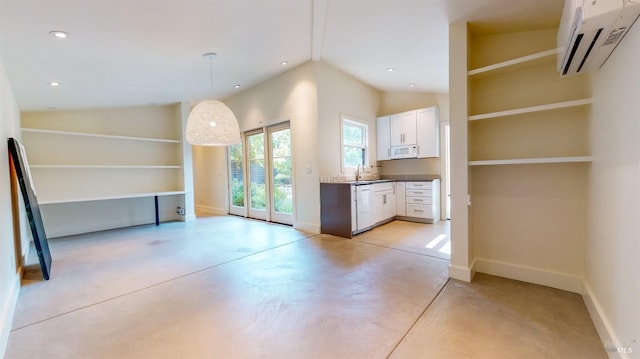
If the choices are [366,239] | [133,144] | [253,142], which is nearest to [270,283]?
[366,239]

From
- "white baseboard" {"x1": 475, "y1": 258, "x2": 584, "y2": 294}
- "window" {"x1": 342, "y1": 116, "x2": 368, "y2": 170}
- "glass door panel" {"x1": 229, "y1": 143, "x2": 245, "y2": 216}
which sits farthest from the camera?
"glass door panel" {"x1": 229, "y1": 143, "x2": 245, "y2": 216}

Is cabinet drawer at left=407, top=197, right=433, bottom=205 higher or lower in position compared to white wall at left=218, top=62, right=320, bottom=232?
lower

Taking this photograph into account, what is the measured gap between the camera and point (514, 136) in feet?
8.78

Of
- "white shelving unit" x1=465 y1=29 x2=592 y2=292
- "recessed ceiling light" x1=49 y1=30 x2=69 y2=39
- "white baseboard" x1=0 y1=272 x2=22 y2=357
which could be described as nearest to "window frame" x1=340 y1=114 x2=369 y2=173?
"white shelving unit" x1=465 y1=29 x2=592 y2=292

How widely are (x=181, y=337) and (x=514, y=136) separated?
11.3ft

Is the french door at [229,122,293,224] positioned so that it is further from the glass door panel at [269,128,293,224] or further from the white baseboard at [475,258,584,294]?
the white baseboard at [475,258,584,294]

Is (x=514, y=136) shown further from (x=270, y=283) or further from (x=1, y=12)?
(x=1, y=12)

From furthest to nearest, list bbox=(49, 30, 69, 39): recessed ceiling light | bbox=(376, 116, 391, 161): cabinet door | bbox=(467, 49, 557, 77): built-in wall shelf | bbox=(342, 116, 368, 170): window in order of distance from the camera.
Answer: bbox=(376, 116, 391, 161): cabinet door
bbox=(342, 116, 368, 170): window
bbox=(49, 30, 69, 39): recessed ceiling light
bbox=(467, 49, 557, 77): built-in wall shelf

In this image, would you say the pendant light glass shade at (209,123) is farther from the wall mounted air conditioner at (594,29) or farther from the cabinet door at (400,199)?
the cabinet door at (400,199)

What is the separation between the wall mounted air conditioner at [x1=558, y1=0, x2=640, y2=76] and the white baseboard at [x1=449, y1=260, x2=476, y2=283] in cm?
193

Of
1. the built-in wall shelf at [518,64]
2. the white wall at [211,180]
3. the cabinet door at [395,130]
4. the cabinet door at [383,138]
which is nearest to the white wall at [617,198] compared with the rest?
the built-in wall shelf at [518,64]

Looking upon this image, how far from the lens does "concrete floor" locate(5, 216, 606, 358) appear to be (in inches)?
65.7

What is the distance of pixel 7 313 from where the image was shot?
6.46 feet

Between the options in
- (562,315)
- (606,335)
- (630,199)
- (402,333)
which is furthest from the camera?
(562,315)
